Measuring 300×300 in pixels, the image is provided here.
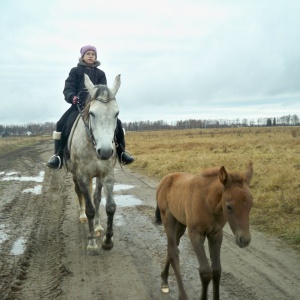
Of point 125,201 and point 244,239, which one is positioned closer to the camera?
point 244,239

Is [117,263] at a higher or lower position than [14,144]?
higher

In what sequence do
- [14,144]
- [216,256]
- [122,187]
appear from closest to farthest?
[216,256]
[122,187]
[14,144]

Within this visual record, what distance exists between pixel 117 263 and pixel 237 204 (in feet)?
9.67

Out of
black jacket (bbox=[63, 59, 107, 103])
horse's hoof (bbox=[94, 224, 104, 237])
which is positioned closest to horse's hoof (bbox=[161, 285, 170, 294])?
horse's hoof (bbox=[94, 224, 104, 237])

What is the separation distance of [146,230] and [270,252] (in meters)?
2.52

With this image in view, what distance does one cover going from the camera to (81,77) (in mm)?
7496

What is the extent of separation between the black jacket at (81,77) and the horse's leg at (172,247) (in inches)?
153

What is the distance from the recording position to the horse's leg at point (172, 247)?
416 centimetres

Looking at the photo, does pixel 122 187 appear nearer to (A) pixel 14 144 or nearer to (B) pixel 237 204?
(B) pixel 237 204

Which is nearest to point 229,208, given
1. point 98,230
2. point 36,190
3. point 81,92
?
point 98,230

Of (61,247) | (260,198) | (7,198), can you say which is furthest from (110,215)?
(7,198)

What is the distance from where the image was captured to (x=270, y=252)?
5.91 metres

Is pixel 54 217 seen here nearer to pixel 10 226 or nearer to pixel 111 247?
pixel 10 226

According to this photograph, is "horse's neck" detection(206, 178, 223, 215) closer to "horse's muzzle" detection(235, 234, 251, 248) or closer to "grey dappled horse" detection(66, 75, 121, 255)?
"horse's muzzle" detection(235, 234, 251, 248)
